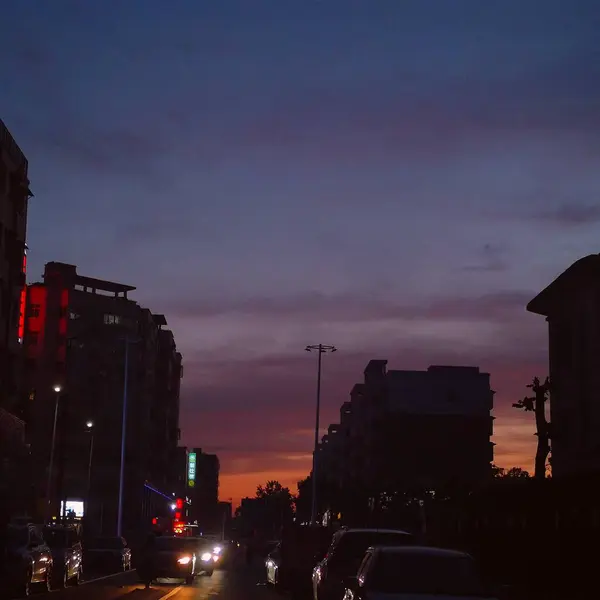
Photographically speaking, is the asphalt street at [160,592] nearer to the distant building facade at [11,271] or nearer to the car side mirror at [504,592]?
the car side mirror at [504,592]

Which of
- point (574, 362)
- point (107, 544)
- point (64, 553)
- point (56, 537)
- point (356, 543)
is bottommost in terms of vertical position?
point (107, 544)

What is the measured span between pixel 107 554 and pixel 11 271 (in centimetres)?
1832

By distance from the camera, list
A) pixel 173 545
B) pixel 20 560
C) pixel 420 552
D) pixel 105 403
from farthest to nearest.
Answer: pixel 105 403
pixel 173 545
pixel 20 560
pixel 420 552

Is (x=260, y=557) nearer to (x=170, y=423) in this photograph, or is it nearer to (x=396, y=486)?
(x=396, y=486)

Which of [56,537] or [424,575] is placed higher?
[424,575]

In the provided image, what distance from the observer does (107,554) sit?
51125 mm

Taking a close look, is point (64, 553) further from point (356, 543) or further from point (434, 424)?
point (434, 424)

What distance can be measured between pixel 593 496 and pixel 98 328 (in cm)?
9224

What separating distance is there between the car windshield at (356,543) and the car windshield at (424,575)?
5656 mm

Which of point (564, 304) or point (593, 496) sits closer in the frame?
point (593, 496)

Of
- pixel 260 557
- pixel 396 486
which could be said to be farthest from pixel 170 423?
pixel 396 486

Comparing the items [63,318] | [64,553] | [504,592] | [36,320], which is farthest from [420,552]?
[63,318]

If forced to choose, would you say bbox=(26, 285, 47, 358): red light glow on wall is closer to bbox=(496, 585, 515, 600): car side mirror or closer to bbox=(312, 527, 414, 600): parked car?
bbox=(312, 527, 414, 600): parked car

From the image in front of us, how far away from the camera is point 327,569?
19375mm
